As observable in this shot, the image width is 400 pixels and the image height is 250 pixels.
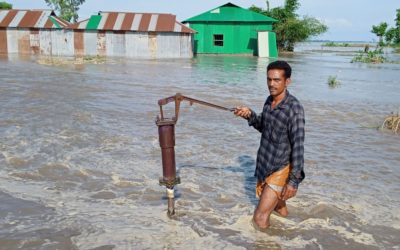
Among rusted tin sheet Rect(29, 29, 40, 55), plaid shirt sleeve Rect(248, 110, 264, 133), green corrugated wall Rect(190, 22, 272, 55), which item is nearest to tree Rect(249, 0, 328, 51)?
green corrugated wall Rect(190, 22, 272, 55)

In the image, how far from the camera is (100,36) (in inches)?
1126

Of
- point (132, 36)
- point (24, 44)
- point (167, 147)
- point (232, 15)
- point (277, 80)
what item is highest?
point (232, 15)

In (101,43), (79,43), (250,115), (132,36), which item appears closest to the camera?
(250,115)

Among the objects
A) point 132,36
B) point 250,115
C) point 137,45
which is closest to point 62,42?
point 132,36

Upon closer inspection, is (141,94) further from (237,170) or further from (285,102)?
(285,102)

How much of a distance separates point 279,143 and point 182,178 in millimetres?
1954

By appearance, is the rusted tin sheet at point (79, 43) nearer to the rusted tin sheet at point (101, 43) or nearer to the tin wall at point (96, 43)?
the tin wall at point (96, 43)

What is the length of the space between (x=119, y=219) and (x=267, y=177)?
4.84 ft

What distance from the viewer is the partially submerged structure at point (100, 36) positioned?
2842 centimetres

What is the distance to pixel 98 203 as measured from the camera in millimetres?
4230

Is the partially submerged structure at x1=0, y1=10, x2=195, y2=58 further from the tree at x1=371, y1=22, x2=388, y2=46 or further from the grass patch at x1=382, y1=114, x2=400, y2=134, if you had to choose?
the tree at x1=371, y1=22, x2=388, y2=46

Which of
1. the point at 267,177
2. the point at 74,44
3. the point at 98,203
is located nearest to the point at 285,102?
the point at 267,177

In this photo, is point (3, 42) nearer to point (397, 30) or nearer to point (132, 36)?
point (132, 36)

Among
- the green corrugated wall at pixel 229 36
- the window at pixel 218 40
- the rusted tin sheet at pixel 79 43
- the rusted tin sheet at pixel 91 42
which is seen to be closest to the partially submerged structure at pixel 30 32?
the rusted tin sheet at pixel 79 43
